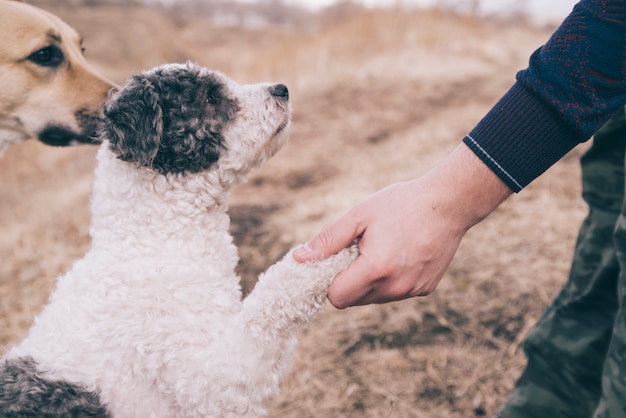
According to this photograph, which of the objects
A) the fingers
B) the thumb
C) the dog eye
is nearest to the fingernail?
the thumb

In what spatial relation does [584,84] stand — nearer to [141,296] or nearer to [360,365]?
[141,296]

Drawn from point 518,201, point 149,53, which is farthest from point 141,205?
point 149,53

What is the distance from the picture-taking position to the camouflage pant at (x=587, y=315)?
2311 mm

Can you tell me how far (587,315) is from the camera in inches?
96.7

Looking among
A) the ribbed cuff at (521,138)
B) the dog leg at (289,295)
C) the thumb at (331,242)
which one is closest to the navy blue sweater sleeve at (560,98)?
the ribbed cuff at (521,138)

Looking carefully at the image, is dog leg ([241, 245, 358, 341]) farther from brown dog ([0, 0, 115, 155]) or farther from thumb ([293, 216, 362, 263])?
brown dog ([0, 0, 115, 155])

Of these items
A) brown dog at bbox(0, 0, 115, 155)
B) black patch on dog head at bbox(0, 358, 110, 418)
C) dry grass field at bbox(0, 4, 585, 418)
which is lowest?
dry grass field at bbox(0, 4, 585, 418)

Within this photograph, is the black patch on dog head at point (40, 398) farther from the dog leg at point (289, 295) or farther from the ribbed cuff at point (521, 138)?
the ribbed cuff at point (521, 138)

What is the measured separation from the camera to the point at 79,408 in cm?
188

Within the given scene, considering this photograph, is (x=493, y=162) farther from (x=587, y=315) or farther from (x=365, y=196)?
(x=365, y=196)

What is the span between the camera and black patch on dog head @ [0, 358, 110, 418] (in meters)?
1.83

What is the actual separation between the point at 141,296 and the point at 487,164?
143 cm

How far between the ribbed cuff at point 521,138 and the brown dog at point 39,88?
2.78 m

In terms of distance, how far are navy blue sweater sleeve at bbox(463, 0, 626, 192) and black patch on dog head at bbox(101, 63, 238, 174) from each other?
115 cm
